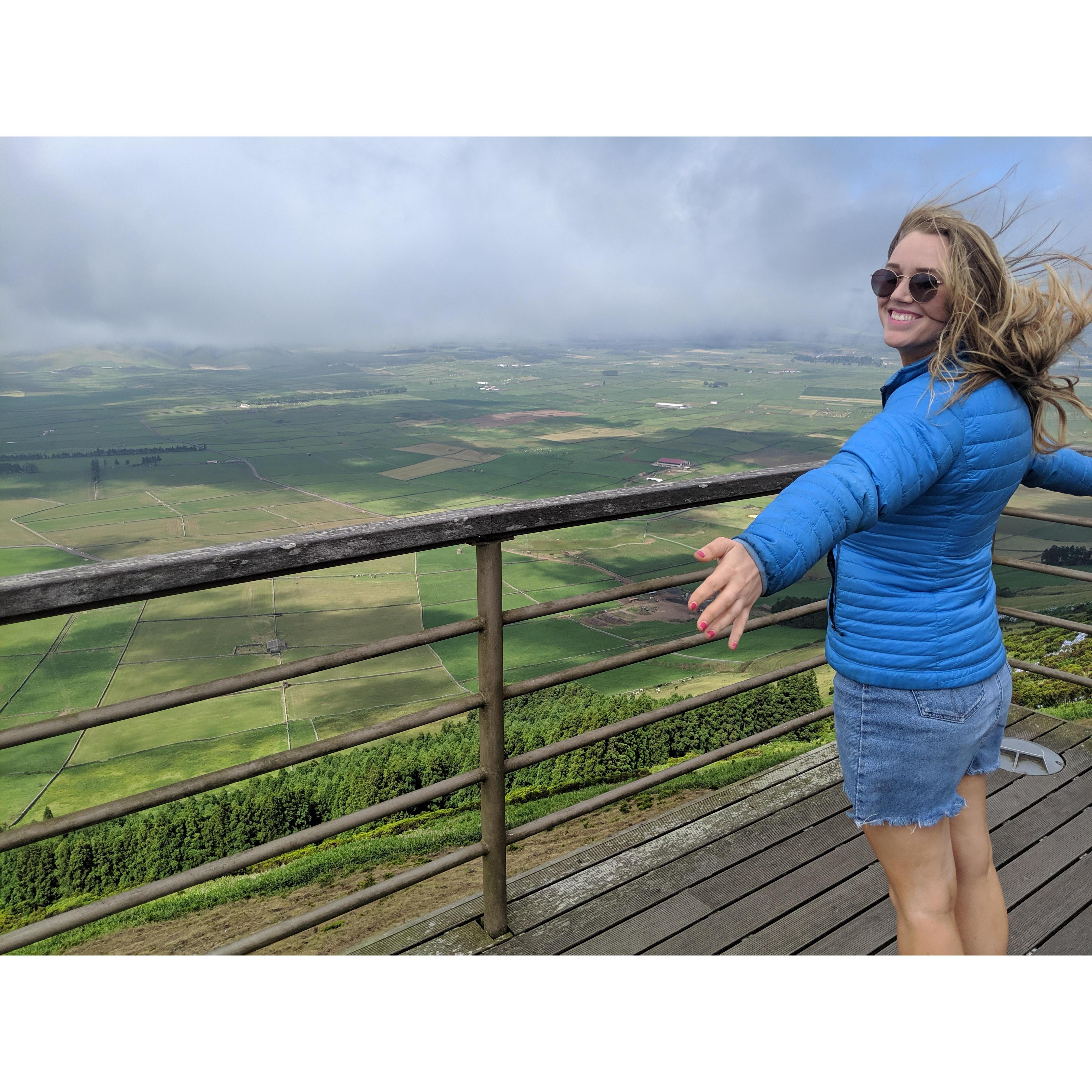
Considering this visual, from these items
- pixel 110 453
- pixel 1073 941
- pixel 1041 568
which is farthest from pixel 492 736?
pixel 110 453

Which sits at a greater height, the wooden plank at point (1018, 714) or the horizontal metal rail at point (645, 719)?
the horizontal metal rail at point (645, 719)

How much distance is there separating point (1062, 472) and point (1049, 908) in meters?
1.15

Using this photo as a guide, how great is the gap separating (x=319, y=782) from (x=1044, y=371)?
90.7ft

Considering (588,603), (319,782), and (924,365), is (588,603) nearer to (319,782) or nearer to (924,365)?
(924,365)

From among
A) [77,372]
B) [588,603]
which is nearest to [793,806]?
[588,603]

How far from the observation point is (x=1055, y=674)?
8.17ft

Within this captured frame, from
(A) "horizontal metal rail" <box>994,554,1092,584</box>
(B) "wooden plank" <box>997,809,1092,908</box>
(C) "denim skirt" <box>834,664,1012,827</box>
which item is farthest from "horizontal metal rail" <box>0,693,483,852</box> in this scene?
(A) "horizontal metal rail" <box>994,554,1092,584</box>

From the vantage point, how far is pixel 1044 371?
1.10m

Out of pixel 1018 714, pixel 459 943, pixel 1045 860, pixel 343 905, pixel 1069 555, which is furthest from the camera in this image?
pixel 1069 555

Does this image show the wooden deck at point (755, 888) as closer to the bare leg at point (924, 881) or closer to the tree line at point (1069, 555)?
the bare leg at point (924, 881)

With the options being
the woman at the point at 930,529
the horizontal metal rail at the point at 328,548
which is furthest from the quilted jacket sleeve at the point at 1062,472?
the horizontal metal rail at the point at 328,548

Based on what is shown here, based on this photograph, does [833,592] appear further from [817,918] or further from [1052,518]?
[1052,518]

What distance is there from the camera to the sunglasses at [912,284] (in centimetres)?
112

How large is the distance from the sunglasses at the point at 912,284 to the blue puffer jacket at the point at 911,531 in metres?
0.09
